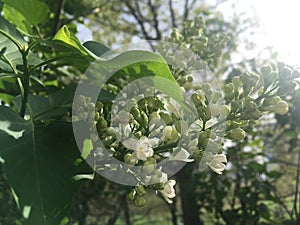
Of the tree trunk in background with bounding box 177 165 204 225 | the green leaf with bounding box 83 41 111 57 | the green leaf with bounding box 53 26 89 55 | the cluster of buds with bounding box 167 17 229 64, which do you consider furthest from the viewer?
the tree trunk in background with bounding box 177 165 204 225

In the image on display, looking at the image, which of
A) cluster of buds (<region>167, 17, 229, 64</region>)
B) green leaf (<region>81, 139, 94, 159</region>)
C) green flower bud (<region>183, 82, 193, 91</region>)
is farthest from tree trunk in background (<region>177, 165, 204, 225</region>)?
green leaf (<region>81, 139, 94, 159</region>)

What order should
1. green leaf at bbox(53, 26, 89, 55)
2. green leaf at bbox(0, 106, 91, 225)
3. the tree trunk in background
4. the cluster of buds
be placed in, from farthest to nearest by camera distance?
1. the tree trunk in background
2. the cluster of buds
3. green leaf at bbox(53, 26, 89, 55)
4. green leaf at bbox(0, 106, 91, 225)

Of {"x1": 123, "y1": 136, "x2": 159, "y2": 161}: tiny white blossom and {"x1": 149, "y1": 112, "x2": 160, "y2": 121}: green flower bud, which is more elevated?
{"x1": 149, "y1": 112, "x2": 160, "y2": 121}: green flower bud

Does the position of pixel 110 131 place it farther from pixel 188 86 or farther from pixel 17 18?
pixel 17 18

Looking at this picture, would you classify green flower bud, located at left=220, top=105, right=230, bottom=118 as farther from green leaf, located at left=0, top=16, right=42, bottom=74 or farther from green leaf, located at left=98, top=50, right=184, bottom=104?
green leaf, located at left=0, top=16, right=42, bottom=74

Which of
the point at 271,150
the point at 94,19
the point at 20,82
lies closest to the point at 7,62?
the point at 20,82

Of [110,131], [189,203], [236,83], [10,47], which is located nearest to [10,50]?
[10,47]

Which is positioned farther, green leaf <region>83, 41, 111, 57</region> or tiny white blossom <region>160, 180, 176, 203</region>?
green leaf <region>83, 41, 111, 57</region>

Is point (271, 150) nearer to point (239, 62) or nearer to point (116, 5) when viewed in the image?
point (239, 62)
